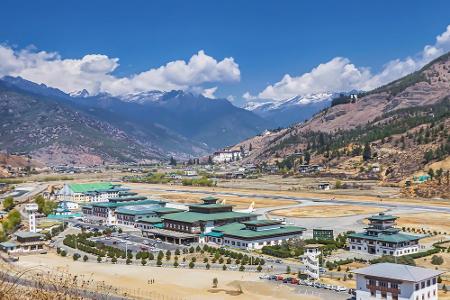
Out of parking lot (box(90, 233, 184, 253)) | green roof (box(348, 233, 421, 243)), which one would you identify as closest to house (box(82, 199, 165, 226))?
parking lot (box(90, 233, 184, 253))

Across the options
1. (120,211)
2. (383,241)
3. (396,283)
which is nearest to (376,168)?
(120,211)

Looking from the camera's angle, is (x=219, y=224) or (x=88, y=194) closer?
(x=219, y=224)

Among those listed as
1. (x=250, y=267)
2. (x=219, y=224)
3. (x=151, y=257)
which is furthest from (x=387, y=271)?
(x=219, y=224)

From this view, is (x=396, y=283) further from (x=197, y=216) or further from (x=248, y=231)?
(x=197, y=216)

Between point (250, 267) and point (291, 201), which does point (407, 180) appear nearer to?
point (291, 201)

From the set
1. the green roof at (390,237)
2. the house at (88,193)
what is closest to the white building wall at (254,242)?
the green roof at (390,237)
